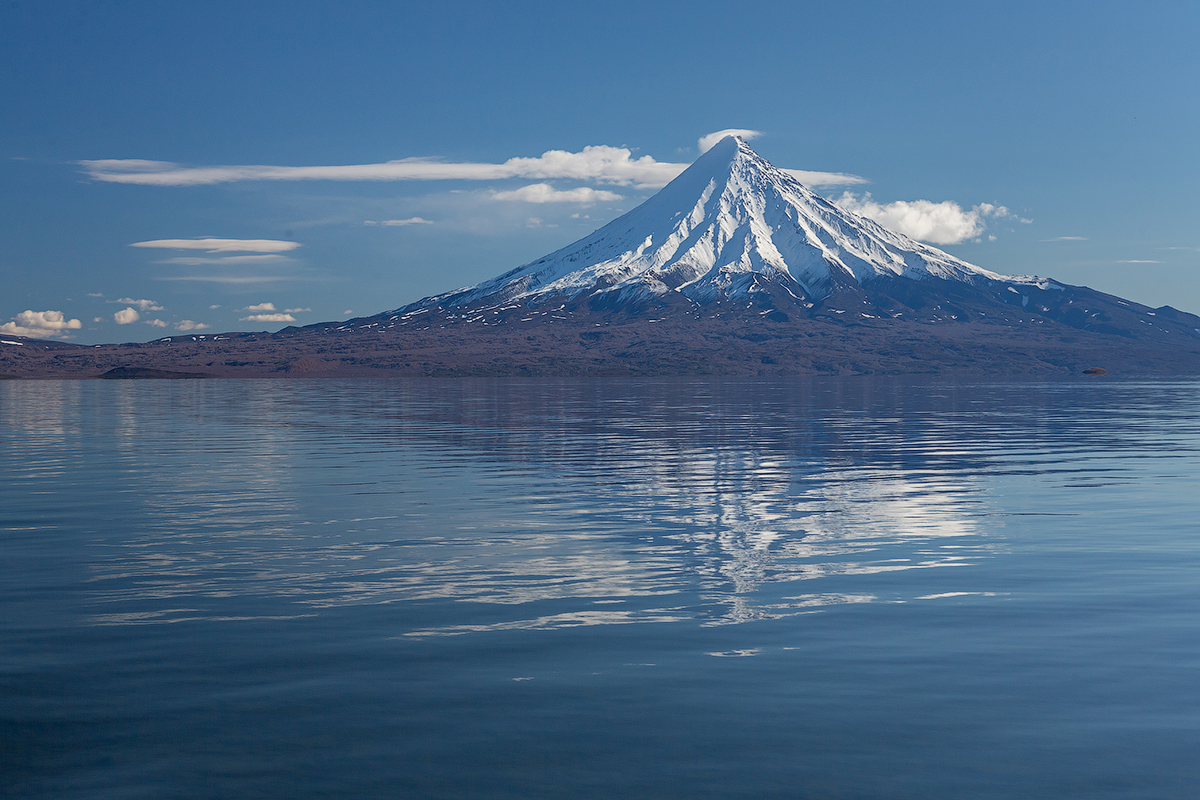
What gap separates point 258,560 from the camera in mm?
21000

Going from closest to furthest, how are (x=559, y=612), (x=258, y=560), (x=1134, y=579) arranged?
(x=559, y=612)
(x=1134, y=579)
(x=258, y=560)

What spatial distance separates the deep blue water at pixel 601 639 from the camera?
10.1 metres

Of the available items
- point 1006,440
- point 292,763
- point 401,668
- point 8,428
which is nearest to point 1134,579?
point 401,668

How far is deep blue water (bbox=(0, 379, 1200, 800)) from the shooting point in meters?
10.1

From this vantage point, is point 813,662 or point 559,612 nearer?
point 813,662

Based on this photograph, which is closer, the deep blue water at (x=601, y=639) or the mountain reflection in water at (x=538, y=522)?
the deep blue water at (x=601, y=639)

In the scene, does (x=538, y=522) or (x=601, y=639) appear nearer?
(x=601, y=639)

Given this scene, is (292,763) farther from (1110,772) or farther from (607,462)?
(607,462)

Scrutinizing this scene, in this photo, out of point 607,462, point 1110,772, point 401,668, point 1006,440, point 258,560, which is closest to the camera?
point 1110,772

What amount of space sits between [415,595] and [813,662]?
23.7 ft

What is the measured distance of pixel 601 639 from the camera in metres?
14.6

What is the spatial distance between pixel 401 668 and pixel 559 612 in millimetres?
3673

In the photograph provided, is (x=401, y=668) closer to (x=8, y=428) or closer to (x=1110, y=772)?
(x=1110, y=772)

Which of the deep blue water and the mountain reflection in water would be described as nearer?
the deep blue water
